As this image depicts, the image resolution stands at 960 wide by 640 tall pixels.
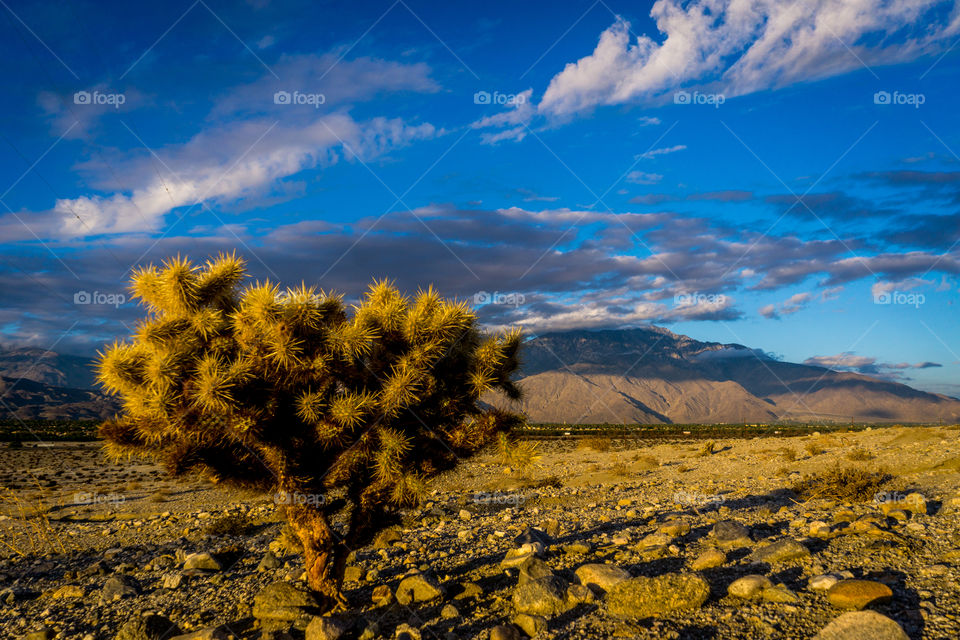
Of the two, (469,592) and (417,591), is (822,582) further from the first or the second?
(417,591)

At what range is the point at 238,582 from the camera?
9.37 meters

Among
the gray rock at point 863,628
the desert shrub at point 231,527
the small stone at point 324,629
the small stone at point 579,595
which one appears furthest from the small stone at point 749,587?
the desert shrub at point 231,527

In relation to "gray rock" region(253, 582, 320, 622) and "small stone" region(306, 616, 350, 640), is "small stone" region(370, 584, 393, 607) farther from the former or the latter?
"small stone" region(306, 616, 350, 640)

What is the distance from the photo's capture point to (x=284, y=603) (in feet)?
25.3

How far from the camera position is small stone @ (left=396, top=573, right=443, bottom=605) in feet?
25.5

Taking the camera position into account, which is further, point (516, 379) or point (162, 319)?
point (516, 379)

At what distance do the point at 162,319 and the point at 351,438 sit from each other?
309 cm

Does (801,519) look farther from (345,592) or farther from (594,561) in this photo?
(345,592)

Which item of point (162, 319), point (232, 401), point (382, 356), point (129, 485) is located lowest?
point (129, 485)

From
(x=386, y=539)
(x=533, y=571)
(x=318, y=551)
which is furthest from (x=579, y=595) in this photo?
(x=386, y=539)

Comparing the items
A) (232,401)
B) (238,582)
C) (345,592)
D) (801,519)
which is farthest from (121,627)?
(801,519)

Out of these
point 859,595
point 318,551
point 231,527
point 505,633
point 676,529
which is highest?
point 318,551

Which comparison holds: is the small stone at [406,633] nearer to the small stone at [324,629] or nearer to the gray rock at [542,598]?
the small stone at [324,629]

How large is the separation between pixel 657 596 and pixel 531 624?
5.46ft
